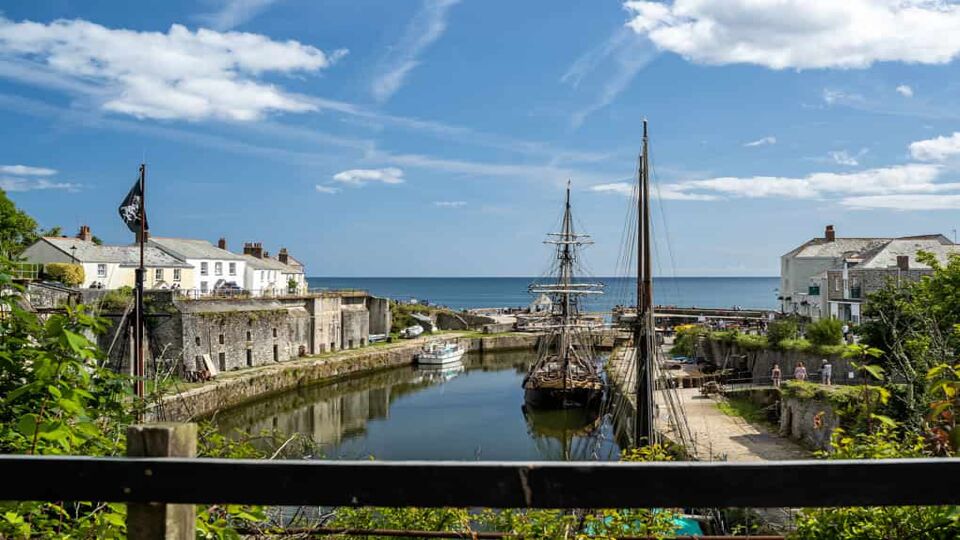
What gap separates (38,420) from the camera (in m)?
2.84

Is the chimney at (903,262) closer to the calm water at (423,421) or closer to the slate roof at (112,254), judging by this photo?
the calm water at (423,421)

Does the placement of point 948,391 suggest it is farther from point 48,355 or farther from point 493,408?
point 493,408

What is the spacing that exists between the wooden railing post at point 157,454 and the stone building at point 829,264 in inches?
1764

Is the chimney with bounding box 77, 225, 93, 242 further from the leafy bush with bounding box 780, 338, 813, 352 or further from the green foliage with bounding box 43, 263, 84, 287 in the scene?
the leafy bush with bounding box 780, 338, 813, 352

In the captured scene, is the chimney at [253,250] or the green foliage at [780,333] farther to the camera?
the chimney at [253,250]

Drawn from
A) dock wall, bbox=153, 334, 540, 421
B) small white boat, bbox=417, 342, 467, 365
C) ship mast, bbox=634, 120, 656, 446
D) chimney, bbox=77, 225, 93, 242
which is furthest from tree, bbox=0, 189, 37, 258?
ship mast, bbox=634, 120, 656, 446

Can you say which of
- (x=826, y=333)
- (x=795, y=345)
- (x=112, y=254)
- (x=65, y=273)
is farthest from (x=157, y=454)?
(x=112, y=254)

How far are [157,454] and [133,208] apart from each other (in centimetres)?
1872

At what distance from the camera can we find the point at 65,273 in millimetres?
41406

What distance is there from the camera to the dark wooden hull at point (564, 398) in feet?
132

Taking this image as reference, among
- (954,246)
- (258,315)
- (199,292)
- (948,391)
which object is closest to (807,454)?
(948,391)

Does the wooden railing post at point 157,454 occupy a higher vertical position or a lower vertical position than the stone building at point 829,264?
lower

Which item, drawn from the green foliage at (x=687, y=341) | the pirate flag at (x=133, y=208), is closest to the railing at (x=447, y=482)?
the pirate flag at (x=133, y=208)

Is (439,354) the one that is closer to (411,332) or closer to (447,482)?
(411,332)
